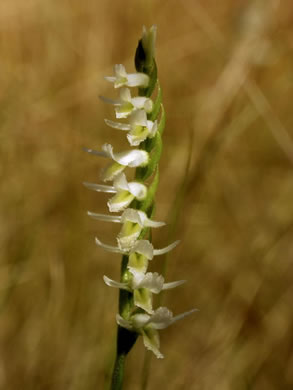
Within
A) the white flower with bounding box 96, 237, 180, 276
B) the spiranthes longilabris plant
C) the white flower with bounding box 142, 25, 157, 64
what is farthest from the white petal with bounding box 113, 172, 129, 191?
the white flower with bounding box 142, 25, 157, 64

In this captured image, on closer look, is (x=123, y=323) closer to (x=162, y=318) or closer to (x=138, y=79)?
(x=162, y=318)

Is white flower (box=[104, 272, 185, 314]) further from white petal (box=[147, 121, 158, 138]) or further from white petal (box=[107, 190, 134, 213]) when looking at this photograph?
white petal (box=[147, 121, 158, 138])

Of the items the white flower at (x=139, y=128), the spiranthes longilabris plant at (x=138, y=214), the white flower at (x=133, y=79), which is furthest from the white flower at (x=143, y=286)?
the white flower at (x=133, y=79)

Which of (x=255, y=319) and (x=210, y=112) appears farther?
(x=210, y=112)

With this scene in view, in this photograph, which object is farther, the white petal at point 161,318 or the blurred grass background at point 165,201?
the blurred grass background at point 165,201

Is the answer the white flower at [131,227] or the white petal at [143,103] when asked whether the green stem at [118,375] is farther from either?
the white petal at [143,103]

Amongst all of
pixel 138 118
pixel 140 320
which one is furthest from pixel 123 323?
pixel 138 118

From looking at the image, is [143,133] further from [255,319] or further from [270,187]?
[270,187]

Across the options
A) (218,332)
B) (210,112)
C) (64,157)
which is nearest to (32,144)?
(64,157)
